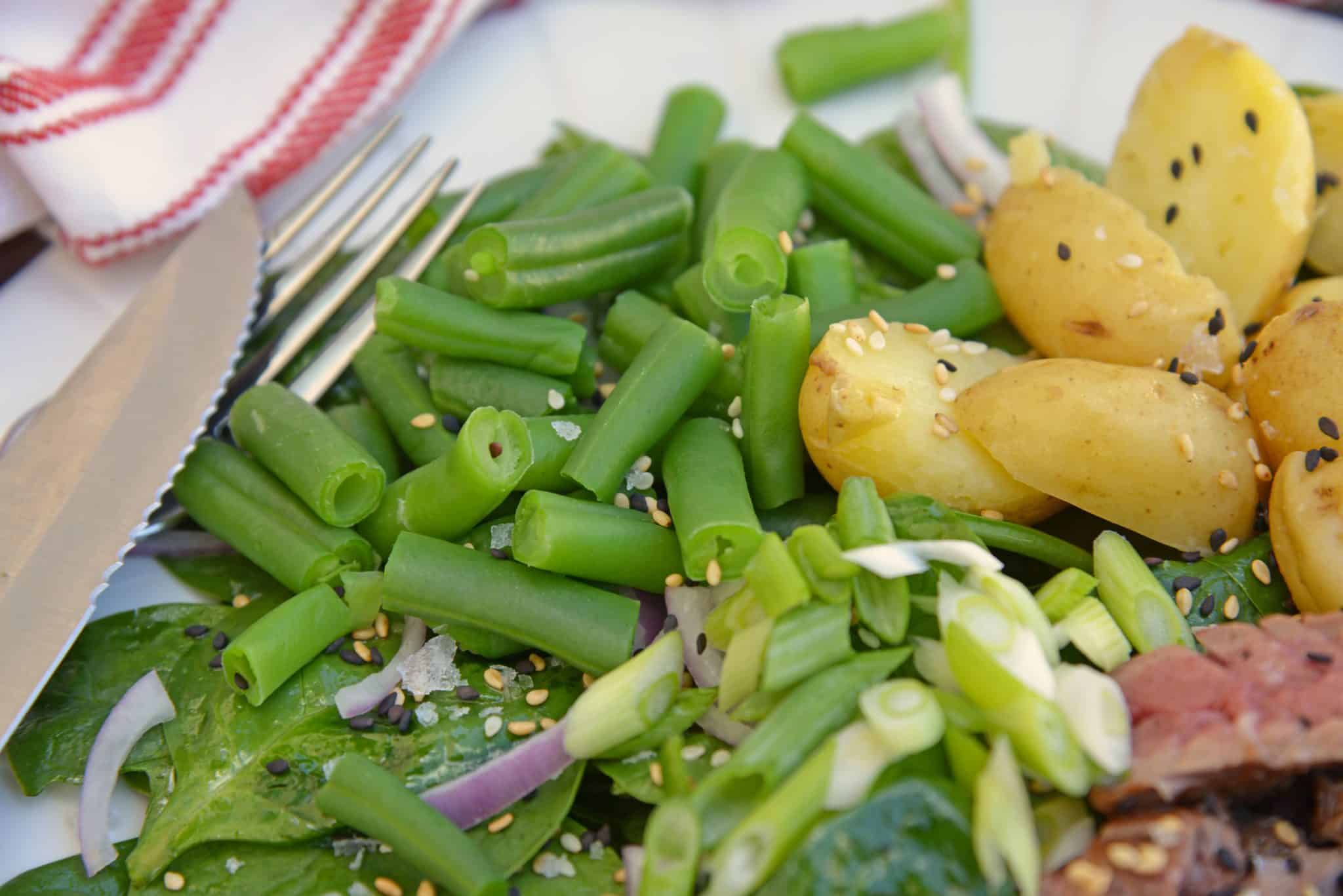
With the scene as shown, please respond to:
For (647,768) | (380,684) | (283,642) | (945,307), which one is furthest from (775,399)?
(283,642)

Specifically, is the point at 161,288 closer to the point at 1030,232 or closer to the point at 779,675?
the point at 779,675

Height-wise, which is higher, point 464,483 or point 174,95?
point 174,95

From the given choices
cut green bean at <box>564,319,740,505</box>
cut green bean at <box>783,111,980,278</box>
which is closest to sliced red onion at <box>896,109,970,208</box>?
cut green bean at <box>783,111,980,278</box>

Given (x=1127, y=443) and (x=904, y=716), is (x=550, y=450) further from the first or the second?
(x=1127, y=443)

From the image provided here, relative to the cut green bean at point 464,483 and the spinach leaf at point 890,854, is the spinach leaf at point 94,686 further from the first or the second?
the spinach leaf at point 890,854

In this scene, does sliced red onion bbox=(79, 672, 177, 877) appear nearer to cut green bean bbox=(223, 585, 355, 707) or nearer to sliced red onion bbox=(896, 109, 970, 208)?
cut green bean bbox=(223, 585, 355, 707)

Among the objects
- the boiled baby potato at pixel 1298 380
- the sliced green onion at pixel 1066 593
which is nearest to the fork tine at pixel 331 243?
the sliced green onion at pixel 1066 593

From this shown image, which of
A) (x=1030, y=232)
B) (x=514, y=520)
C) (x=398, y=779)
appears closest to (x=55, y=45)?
(x=514, y=520)
